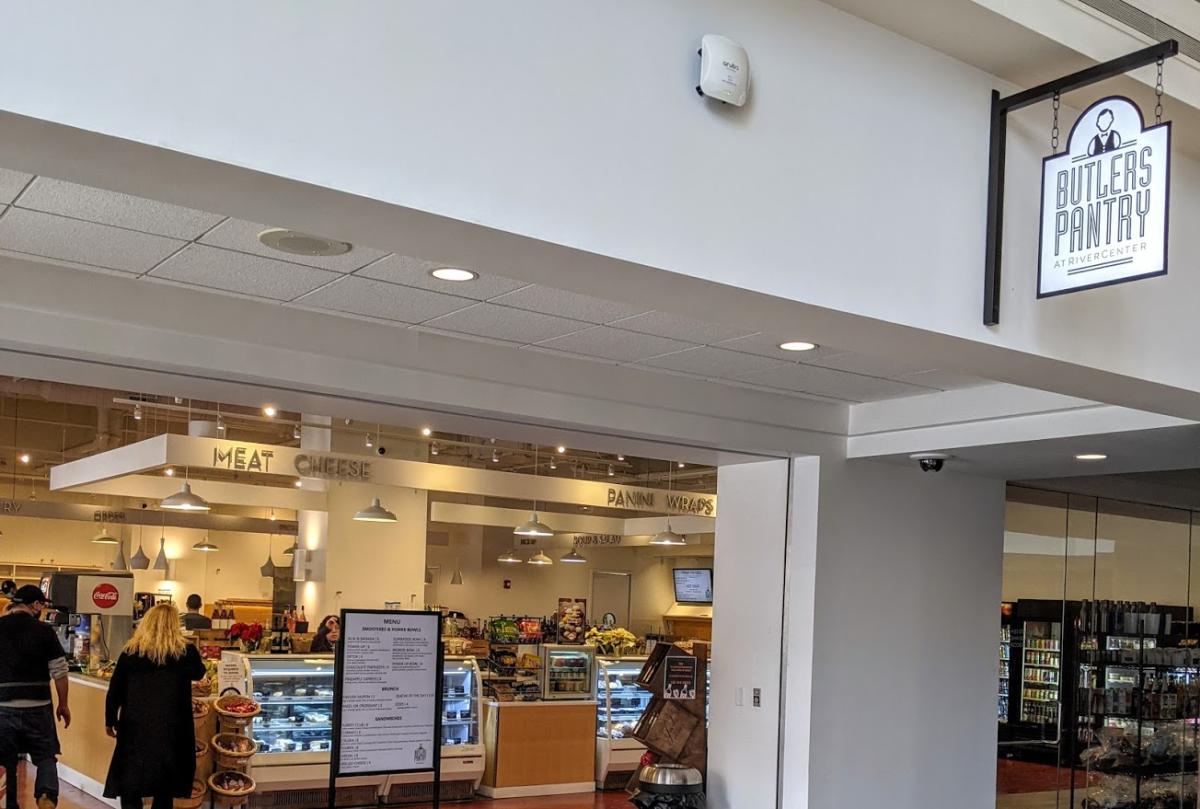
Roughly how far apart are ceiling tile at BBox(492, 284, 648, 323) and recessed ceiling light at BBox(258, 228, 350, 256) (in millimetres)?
819

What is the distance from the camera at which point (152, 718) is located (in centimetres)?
720

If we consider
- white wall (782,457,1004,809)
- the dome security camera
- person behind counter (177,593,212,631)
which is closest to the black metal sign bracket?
the dome security camera

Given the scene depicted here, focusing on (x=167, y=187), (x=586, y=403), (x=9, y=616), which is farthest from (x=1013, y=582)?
(x=167, y=187)

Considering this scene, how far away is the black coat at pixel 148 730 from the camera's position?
23.5 feet

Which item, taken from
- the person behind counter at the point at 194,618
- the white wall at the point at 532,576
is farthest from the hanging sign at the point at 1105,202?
the white wall at the point at 532,576

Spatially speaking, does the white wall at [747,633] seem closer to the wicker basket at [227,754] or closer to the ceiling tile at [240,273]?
the wicker basket at [227,754]

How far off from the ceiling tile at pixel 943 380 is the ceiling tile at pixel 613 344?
1391 millimetres

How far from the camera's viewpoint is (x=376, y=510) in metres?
12.5

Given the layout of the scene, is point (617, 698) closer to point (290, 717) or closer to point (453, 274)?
point (290, 717)

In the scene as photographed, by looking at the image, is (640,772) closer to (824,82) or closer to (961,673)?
(961,673)

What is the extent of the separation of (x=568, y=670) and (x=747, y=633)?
4011 millimetres

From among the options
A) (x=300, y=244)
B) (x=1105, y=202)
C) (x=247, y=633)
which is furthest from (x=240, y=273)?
(x=247, y=633)

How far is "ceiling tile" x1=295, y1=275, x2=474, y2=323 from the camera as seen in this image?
5.19 meters

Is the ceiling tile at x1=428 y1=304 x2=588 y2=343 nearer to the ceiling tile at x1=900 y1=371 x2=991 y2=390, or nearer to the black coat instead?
the ceiling tile at x1=900 y1=371 x2=991 y2=390
